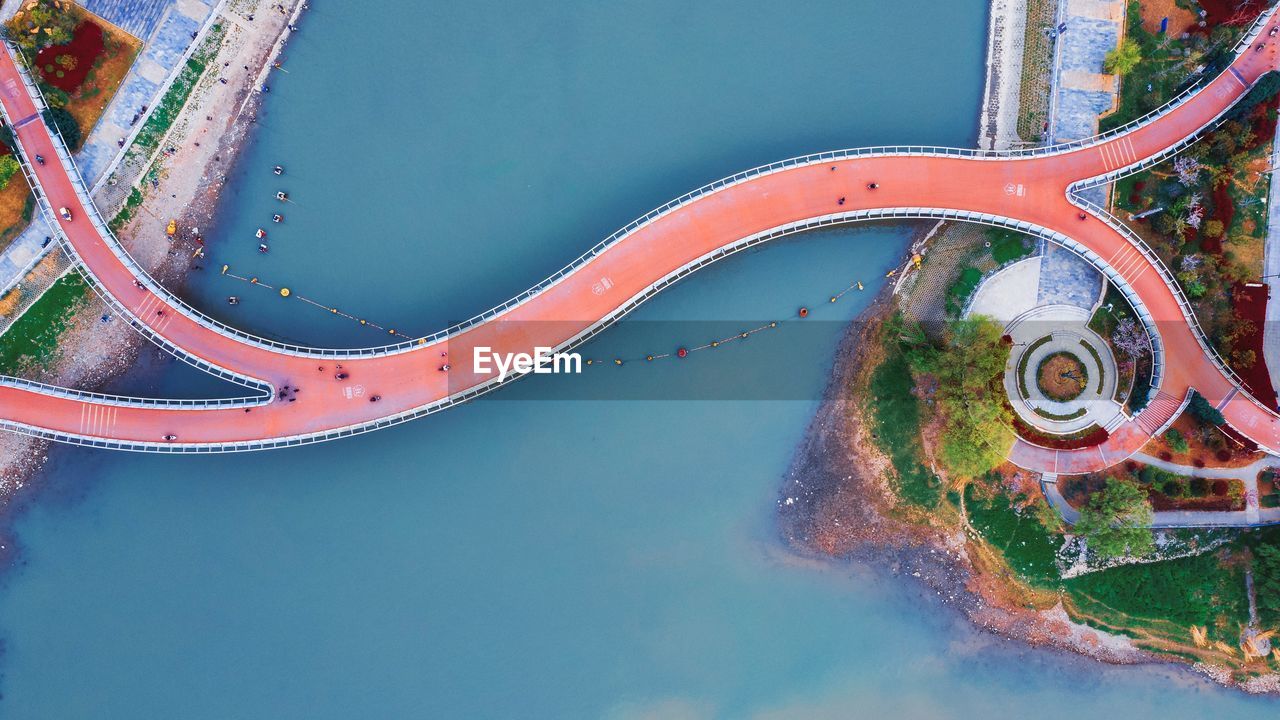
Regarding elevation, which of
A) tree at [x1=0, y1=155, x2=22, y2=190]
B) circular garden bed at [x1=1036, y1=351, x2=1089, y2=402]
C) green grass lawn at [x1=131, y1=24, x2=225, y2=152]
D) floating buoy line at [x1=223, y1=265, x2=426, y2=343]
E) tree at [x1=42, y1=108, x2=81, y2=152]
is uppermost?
green grass lawn at [x1=131, y1=24, x2=225, y2=152]

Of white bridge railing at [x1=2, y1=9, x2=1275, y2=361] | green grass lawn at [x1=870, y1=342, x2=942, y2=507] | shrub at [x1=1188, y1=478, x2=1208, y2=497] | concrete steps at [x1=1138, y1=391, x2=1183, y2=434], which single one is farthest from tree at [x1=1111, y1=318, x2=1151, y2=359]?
green grass lawn at [x1=870, y1=342, x2=942, y2=507]

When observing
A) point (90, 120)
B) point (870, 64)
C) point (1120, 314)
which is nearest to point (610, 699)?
point (1120, 314)

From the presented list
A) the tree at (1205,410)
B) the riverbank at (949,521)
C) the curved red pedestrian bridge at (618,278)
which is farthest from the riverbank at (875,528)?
the tree at (1205,410)

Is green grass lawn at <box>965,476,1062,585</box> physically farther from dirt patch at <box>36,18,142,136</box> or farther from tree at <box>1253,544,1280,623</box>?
dirt patch at <box>36,18,142,136</box>

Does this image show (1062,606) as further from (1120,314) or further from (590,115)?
(590,115)

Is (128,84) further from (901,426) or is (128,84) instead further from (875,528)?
(875,528)

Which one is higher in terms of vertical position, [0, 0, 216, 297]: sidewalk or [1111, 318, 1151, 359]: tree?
[0, 0, 216, 297]: sidewalk

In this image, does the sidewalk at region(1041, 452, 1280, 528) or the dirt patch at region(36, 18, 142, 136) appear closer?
the dirt patch at region(36, 18, 142, 136)

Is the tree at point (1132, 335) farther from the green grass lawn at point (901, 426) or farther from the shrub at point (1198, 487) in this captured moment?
the green grass lawn at point (901, 426)
